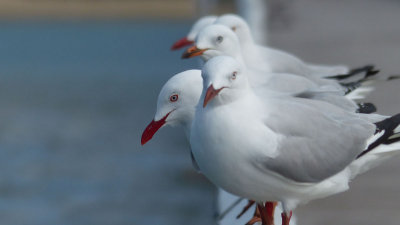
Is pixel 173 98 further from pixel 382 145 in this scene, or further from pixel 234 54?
pixel 234 54

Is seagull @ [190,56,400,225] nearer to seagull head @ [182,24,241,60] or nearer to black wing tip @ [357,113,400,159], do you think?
black wing tip @ [357,113,400,159]

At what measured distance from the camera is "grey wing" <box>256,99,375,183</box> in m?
3.16

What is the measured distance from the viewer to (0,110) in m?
12.3

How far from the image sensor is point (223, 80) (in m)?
3.01

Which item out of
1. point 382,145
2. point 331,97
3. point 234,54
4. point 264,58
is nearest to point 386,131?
point 382,145

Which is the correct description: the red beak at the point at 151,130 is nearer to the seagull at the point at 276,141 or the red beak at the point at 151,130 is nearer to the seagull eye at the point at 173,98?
the seagull eye at the point at 173,98

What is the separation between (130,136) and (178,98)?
7.41m

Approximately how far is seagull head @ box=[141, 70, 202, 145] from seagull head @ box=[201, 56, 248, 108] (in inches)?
13.0

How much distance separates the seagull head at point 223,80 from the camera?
2.99 meters

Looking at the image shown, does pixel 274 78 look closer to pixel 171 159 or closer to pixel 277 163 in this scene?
pixel 277 163

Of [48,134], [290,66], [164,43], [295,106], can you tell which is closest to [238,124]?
[295,106]

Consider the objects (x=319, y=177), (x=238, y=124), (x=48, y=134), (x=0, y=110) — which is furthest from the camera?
(x=0, y=110)

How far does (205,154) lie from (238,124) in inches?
5.4

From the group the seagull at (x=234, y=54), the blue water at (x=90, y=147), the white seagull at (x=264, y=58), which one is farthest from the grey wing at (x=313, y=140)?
the blue water at (x=90, y=147)
